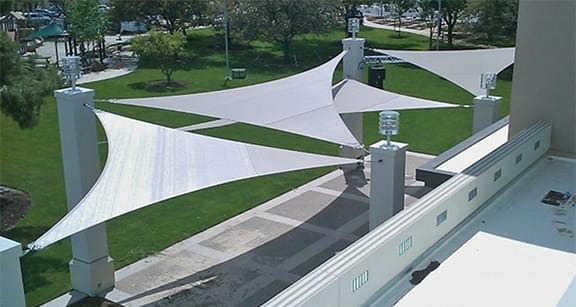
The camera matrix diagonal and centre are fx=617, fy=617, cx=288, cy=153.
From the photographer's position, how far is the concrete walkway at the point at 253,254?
1146 centimetres

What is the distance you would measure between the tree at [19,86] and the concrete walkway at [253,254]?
4.37 m

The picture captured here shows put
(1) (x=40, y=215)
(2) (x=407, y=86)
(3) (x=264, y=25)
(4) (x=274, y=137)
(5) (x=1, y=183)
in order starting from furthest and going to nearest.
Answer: (3) (x=264, y=25)
(2) (x=407, y=86)
(4) (x=274, y=137)
(5) (x=1, y=183)
(1) (x=40, y=215)

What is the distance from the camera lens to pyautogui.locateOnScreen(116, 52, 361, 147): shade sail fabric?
11.9 m

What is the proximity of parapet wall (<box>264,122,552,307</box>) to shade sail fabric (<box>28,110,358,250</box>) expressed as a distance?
1.47 m

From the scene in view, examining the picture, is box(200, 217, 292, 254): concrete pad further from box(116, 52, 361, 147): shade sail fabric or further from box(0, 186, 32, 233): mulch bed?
box(0, 186, 32, 233): mulch bed

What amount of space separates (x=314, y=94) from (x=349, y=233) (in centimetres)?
325

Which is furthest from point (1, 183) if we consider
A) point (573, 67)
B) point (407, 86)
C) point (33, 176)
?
point (407, 86)

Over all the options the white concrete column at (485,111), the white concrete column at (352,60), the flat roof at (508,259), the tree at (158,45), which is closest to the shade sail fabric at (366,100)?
the white concrete column at (352,60)

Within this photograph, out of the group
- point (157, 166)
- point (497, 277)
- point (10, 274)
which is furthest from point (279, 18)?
point (10, 274)

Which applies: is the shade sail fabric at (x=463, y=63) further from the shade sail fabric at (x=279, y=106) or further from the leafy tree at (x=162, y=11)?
the leafy tree at (x=162, y=11)

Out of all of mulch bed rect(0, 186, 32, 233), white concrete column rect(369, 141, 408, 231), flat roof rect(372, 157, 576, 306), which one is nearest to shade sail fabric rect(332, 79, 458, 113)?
flat roof rect(372, 157, 576, 306)

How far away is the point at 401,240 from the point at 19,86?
32.3 ft

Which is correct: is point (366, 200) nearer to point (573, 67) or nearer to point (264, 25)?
point (573, 67)

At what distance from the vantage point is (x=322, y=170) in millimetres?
18672
